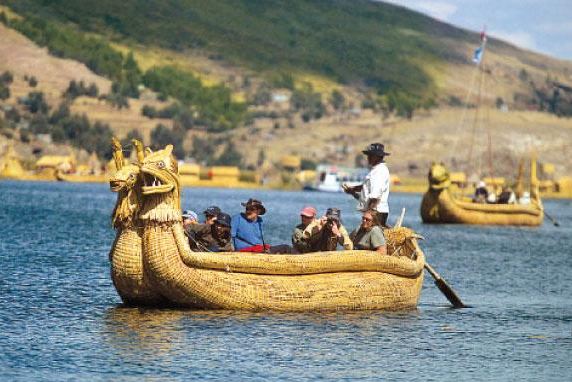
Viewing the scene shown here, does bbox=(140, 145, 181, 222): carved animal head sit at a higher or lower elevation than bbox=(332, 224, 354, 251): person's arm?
higher

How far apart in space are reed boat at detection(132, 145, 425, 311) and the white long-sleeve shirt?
1127 millimetres

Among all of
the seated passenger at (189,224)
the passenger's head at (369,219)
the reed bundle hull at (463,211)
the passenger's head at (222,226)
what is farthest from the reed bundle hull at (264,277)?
the reed bundle hull at (463,211)

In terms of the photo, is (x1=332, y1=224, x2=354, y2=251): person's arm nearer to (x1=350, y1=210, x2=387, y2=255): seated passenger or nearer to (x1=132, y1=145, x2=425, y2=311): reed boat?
(x1=350, y1=210, x2=387, y2=255): seated passenger

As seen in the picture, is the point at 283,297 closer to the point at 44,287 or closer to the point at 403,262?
the point at 403,262

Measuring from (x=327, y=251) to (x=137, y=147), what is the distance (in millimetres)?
4305

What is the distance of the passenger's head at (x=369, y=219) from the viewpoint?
2980cm

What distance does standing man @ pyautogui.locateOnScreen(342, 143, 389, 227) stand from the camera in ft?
97.8

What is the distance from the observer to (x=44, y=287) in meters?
34.5

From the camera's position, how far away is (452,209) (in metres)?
79.7

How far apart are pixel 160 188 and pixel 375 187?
15.5 feet

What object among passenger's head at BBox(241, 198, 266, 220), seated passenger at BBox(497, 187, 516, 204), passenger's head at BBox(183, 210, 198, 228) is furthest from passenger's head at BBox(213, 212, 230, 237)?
seated passenger at BBox(497, 187, 516, 204)

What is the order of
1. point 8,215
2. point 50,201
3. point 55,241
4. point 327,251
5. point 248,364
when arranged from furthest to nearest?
point 50,201, point 8,215, point 55,241, point 327,251, point 248,364

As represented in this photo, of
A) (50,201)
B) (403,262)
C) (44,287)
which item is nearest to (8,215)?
(50,201)

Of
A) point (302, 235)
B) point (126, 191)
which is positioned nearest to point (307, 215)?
point (302, 235)
